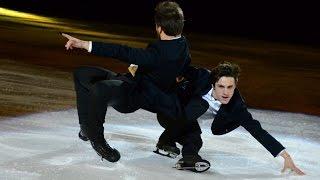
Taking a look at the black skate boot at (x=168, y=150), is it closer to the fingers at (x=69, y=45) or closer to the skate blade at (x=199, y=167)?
the skate blade at (x=199, y=167)

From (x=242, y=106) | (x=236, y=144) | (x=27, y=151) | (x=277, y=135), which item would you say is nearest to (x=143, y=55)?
(x=242, y=106)

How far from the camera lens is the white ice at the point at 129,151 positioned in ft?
12.0

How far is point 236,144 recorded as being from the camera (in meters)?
4.92

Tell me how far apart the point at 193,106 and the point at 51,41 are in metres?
12.1

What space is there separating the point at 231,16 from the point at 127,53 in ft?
83.1

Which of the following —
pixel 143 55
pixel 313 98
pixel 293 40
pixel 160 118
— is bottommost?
pixel 293 40

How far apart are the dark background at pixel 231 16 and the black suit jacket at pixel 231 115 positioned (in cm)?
2163

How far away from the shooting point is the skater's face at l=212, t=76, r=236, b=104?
3.81 meters

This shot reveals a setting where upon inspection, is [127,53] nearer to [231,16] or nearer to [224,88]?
[224,88]

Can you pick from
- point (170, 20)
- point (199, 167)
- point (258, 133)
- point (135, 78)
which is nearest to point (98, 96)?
point (135, 78)

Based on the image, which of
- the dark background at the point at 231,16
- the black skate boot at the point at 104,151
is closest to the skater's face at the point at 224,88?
the black skate boot at the point at 104,151

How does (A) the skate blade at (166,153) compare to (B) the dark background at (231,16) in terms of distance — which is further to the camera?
(B) the dark background at (231,16)

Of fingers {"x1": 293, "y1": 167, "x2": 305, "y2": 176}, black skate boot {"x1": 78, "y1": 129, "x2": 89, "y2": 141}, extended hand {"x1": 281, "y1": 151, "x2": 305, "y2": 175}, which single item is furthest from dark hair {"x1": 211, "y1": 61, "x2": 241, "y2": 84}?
black skate boot {"x1": 78, "y1": 129, "x2": 89, "y2": 141}

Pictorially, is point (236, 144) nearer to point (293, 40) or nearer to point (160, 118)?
point (160, 118)
